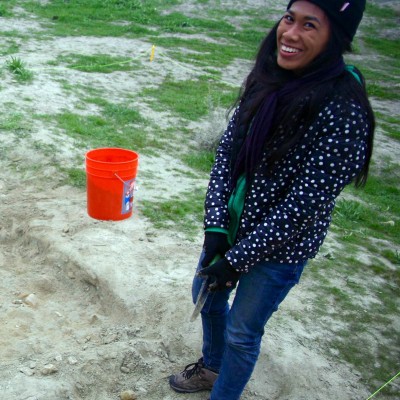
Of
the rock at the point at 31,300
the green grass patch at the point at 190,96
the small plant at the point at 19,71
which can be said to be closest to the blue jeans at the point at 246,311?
the rock at the point at 31,300

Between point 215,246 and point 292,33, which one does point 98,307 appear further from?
point 292,33

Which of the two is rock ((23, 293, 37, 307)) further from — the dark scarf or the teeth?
the teeth

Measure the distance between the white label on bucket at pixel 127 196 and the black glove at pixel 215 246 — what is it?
7.36 feet

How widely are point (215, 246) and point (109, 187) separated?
229 centimetres

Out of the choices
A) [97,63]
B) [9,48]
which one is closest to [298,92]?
[97,63]

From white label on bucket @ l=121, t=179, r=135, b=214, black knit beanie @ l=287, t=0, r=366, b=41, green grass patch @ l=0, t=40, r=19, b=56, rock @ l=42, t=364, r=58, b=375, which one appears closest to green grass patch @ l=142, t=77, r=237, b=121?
green grass patch @ l=0, t=40, r=19, b=56

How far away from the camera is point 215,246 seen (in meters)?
2.38

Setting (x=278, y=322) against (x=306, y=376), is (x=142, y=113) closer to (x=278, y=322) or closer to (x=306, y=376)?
(x=278, y=322)

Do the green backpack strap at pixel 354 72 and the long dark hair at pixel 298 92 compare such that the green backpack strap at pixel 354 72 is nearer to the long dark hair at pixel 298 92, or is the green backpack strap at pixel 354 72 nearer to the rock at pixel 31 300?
the long dark hair at pixel 298 92

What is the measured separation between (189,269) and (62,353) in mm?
1229

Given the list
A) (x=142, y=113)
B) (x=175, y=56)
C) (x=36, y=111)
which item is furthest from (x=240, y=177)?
(x=175, y=56)

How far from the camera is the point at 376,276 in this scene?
4.53 meters

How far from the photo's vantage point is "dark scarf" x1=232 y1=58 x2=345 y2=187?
6.70ft

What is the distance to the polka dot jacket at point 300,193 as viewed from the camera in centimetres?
201
